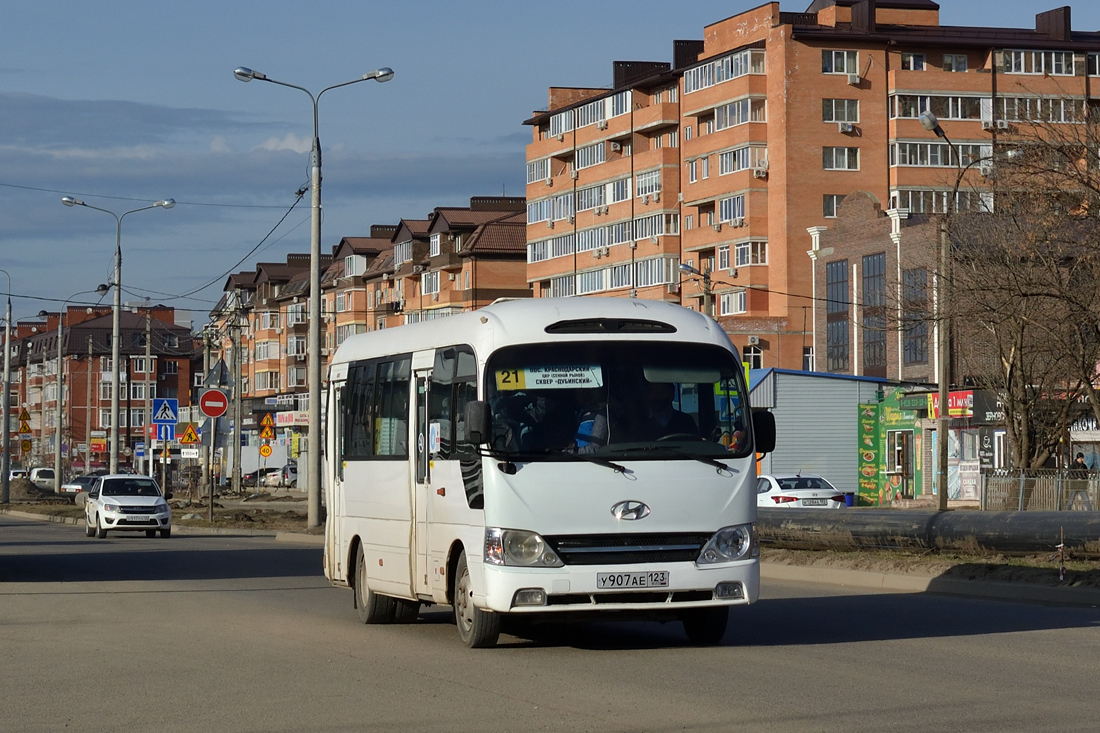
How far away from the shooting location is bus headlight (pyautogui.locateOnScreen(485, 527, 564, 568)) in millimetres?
11906

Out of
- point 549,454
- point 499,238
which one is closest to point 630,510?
point 549,454

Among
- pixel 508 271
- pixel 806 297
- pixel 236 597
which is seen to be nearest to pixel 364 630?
pixel 236 597

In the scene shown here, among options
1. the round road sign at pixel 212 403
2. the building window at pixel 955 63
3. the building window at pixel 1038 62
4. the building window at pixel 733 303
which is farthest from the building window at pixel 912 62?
the round road sign at pixel 212 403

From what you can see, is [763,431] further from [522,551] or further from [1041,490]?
[1041,490]

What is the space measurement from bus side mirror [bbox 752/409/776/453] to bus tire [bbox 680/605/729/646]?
4.28ft

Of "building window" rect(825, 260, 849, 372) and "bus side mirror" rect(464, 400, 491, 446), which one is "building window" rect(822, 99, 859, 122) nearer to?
"building window" rect(825, 260, 849, 372)

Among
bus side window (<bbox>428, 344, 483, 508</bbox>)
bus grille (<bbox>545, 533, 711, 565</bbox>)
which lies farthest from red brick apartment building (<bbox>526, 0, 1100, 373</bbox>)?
bus grille (<bbox>545, 533, 711, 565</bbox>)

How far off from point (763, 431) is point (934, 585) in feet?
22.6

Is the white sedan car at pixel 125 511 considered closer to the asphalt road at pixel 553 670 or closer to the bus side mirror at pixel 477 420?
the asphalt road at pixel 553 670

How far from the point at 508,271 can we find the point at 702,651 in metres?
99.2

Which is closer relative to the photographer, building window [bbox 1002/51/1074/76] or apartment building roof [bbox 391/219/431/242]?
building window [bbox 1002/51/1074/76]

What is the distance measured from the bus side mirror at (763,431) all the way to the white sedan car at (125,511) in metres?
27.6

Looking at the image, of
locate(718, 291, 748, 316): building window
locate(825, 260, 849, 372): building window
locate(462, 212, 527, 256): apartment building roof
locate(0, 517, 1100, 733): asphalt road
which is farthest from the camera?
locate(462, 212, 527, 256): apartment building roof

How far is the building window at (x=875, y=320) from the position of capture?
65.6 metres
